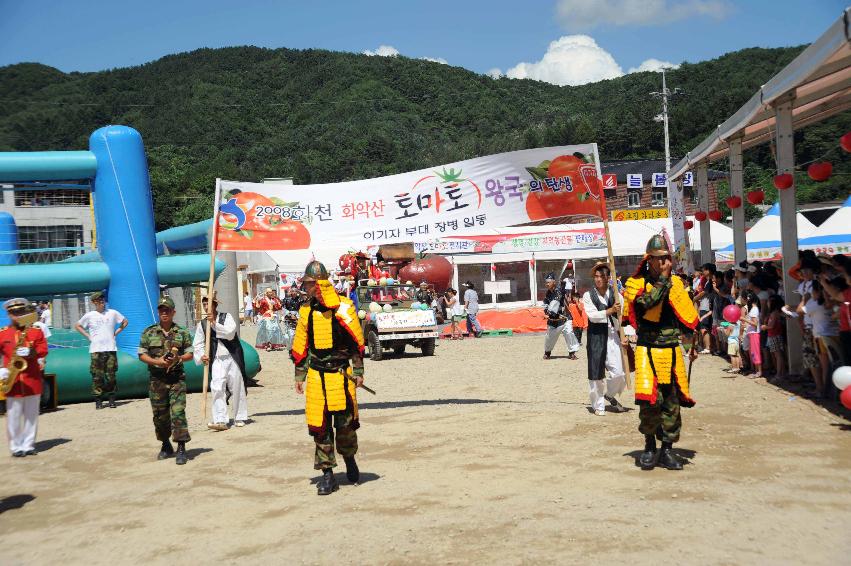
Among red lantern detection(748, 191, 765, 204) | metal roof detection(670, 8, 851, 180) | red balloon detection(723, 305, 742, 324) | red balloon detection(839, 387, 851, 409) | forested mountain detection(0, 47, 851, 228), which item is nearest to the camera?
red balloon detection(839, 387, 851, 409)

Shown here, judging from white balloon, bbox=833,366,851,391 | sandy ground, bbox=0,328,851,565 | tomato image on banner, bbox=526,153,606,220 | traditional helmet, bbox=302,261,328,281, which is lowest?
sandy ground, bbox=0,328,851,565

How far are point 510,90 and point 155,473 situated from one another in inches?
4067

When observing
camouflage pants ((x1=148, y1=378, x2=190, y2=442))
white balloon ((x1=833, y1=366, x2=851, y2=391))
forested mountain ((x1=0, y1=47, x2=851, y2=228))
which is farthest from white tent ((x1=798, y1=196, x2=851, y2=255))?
forested mountain ((x1=0, y1=47, x2=851, y2=228))

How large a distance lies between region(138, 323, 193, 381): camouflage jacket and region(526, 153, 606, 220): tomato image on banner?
495cm

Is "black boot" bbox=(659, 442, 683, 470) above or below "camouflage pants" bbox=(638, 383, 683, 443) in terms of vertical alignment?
below

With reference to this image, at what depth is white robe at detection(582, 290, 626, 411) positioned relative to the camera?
10.9 metres

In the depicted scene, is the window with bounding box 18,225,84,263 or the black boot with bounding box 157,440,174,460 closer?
the black boot with bounding box 157,440,174,460

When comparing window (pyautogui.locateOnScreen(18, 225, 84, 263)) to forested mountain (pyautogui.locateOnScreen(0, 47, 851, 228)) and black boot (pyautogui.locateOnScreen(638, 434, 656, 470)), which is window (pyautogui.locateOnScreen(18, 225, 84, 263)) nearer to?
black boot (pyautogui.locateOnScreen(638, 434, 656, 470))

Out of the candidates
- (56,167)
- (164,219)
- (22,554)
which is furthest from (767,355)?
(164,219)

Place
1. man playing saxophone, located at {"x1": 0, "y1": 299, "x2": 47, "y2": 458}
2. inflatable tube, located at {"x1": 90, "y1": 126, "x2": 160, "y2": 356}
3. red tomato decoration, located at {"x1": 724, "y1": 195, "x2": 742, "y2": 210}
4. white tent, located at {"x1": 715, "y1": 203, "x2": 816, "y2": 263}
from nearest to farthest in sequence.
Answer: man playing saxophone, located at {"x1": 0, "y1": 299, "x2": 47, "y2": 458} → inflatable tube, located at {"x1": 90, "y1": 126, "x2": 160, "y2": 356} → red tomato decoration, located at {"x1": 724, "y1": 195, "x2": 742, "y2": 210} → white tent, located at {"x1": 715, "y1": 203, "x2": 816, "y2": 263}

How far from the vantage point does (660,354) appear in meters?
7.73

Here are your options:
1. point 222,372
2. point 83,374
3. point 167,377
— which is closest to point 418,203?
point 222,372

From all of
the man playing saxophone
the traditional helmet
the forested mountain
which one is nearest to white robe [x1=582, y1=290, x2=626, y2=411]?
the traditional helmet

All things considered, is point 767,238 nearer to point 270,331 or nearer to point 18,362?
point 270,331
